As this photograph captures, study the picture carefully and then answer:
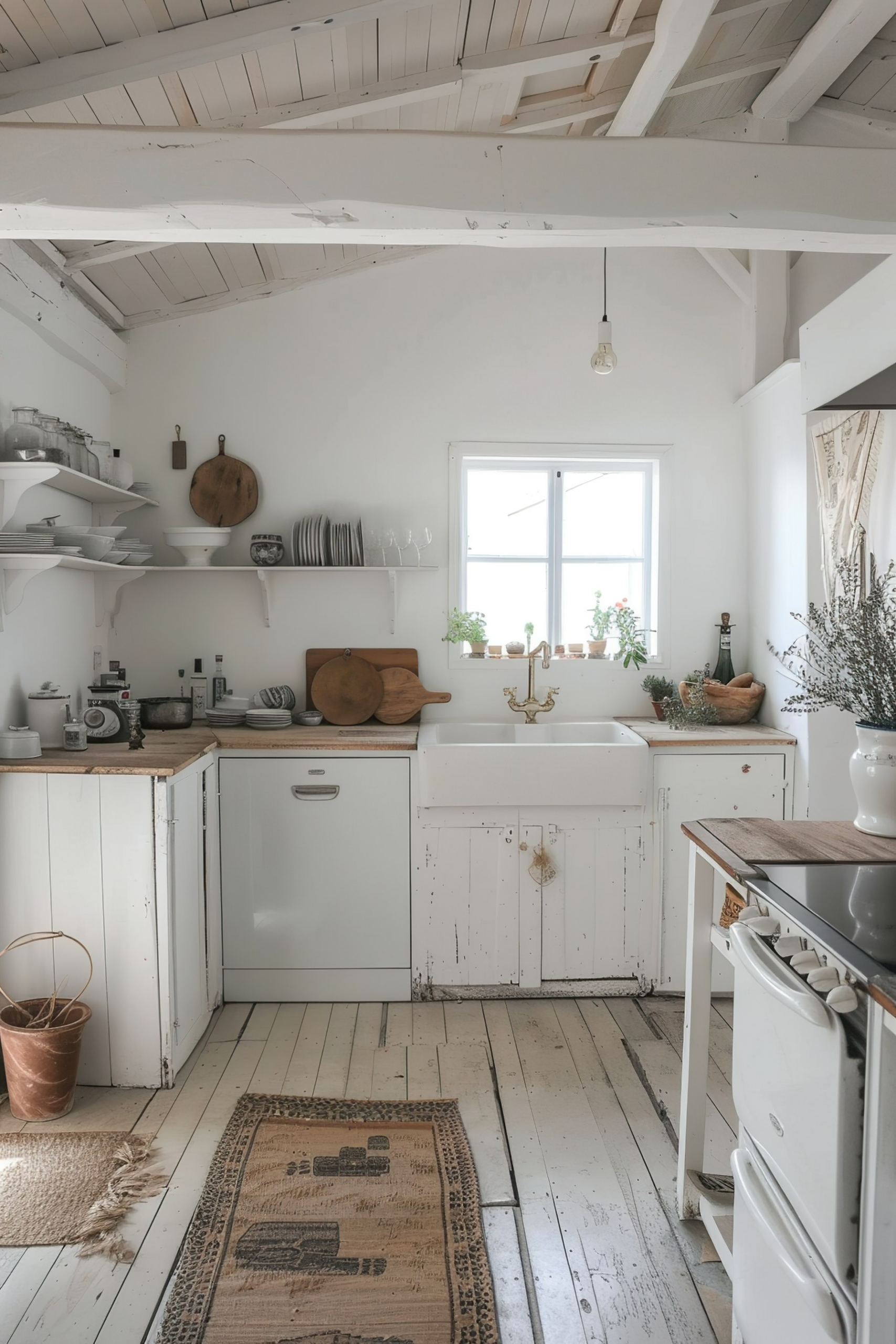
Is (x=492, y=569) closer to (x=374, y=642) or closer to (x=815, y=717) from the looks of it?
(x=374, y=642)

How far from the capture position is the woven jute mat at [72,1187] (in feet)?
6.88

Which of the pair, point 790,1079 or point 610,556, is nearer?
point 790,1079

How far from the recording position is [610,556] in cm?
408

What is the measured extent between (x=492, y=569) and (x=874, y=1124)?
3.07 meters

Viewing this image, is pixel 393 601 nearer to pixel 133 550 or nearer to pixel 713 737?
pixel 133 550

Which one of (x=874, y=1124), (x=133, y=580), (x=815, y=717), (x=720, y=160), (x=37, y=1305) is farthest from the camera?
(x=133, y=580)

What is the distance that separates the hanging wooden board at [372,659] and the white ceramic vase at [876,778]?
217 centimetres

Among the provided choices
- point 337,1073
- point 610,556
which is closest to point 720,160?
point 610,556

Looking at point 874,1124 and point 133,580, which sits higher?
point 133,580

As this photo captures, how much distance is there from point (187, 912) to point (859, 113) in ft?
11.9

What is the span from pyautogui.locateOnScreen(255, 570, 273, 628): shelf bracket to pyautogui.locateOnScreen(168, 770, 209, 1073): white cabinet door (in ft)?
3.16

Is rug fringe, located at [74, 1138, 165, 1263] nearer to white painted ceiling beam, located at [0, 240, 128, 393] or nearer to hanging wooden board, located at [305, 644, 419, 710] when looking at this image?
hanging wooden board, located at [305, 644, 419, 710]

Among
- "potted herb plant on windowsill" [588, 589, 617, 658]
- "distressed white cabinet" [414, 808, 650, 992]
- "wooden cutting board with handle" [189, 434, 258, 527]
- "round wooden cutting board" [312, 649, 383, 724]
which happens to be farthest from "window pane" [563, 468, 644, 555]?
"wooden cutting board with handle" [189, 434, 258, 527]

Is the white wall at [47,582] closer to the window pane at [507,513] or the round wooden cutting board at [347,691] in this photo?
the round wooden cutting board at [347,691]
